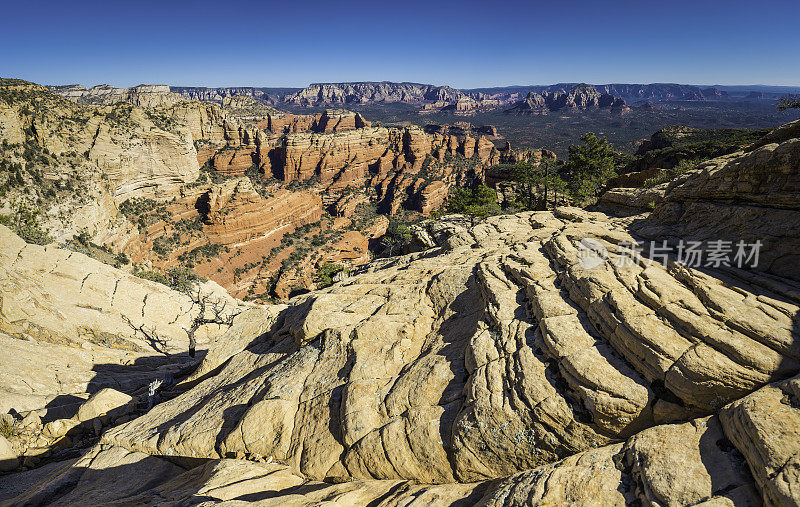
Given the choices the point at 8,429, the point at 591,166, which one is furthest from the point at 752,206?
the point at 591,166

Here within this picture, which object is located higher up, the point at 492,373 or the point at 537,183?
the point at 537,183

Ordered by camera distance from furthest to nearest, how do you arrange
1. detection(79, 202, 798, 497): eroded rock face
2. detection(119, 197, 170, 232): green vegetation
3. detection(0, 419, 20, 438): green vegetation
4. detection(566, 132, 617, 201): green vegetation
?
detection(119, 197, 170, 232): green vegetation < detection(566, 132, 617, 201): green vegetation < detection(0, 419, 20, 438): green vegetation < detection(79, 202, 798, 497): eroded rock face

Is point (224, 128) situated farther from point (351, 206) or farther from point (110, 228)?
point (110, 228)

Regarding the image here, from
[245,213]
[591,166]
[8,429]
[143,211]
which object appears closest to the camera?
[8,429]

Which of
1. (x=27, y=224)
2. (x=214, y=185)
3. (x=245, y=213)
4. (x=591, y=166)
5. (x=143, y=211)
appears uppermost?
(x=591, y=166)

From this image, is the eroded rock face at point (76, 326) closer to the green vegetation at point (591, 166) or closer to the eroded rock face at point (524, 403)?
the eroded rock face at point (524, 403)

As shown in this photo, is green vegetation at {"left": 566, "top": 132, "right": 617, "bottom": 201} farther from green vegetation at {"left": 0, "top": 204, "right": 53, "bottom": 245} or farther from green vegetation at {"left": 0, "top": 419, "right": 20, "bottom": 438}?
green vegetation at {"left": 0, "top": 204, "right": 53, "bottom": 245}

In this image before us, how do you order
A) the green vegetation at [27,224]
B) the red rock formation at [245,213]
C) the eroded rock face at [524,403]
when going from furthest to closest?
the red rock formation at [245,213], the green vegetation at [27,224], the eroded rock face at [524,403]
